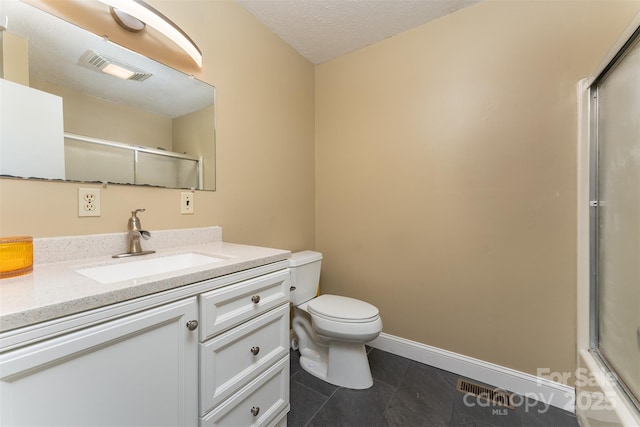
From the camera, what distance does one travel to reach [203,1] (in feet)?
4.39

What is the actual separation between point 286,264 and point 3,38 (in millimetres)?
1250

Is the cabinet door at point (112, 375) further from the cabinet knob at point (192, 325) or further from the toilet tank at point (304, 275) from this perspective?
the toilet tank at point (304, 275)

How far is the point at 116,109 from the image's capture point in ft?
3.52

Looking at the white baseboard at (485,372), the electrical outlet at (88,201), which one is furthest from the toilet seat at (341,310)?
the electrical outlet at (88,201)

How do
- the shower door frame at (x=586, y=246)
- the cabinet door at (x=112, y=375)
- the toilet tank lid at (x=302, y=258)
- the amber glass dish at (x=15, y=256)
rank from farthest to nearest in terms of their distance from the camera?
the toilet tank lid at (x=302, y=258) < the shower door frame at (x=586, y=246) < the amber glass dish at (x=15, y=256) < the cabinet door at (x=112, y=375)

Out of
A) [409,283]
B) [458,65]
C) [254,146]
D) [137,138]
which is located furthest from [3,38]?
[409,283]

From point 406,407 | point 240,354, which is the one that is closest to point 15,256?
point 240,354

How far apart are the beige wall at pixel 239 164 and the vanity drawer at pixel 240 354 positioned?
65 centimetres

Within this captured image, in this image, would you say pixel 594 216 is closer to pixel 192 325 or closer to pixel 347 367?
pixel 347 367

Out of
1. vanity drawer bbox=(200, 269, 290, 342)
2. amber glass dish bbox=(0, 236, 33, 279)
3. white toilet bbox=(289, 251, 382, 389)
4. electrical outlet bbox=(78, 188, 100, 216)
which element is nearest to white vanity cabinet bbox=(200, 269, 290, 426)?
vanity drawer bbox=(200, 269, 290, 342)

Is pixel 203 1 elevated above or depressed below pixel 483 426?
above

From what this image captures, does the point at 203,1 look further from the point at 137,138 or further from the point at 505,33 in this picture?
the point at 505,33

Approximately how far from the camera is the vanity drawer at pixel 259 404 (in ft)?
2.87

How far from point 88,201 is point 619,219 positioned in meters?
2.23
